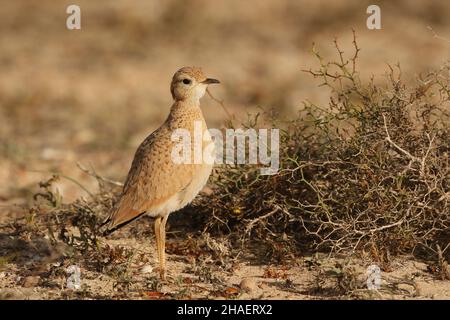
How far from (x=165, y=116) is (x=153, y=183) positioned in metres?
5.10

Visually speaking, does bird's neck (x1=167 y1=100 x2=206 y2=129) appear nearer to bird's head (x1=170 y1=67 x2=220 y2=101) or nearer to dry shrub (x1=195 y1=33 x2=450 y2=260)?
bird's head (x1=170 y1=67 x2=220 y2=101)

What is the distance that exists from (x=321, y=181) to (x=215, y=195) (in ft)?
2.71

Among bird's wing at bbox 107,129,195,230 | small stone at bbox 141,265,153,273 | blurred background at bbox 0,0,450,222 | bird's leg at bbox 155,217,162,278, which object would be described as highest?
blurred background at bbox 0,0,450,222

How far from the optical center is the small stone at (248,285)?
15.1ft

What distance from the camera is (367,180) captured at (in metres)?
4.91

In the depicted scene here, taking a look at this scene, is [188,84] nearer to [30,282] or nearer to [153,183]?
[153,183]

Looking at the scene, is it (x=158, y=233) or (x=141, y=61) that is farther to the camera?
(x=141, y=61)

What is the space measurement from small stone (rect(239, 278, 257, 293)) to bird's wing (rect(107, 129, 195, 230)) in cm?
71

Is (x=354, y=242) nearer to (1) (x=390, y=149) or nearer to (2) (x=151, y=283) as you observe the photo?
(1) (x=390, y=149)

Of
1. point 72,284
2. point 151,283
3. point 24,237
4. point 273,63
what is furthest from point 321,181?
point 273,63

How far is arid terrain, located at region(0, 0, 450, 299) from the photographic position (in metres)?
Answer: 4.77

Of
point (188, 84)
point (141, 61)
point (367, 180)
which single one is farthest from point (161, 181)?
point (141, 61)

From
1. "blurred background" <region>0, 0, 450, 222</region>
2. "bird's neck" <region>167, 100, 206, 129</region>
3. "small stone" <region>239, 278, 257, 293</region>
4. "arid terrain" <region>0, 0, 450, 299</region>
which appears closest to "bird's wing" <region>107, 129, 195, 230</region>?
"bird's neck" <region>167, 100, 206, 129</region>

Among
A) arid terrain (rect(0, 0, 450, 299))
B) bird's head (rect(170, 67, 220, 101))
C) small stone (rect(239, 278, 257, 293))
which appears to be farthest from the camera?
bird's head (rect(170, 67, 220, 101))
